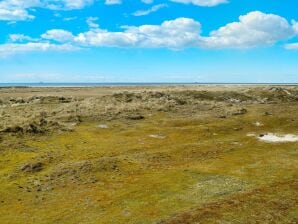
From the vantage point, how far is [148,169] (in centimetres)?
4344

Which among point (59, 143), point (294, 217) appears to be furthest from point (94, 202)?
point (59, 143)

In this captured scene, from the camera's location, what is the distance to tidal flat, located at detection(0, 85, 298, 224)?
3097cm

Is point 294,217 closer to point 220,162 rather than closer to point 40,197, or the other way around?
point 220,162

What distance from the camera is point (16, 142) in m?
55.7

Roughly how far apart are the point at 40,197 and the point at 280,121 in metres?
47.6

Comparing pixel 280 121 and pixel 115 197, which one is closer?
pixel 115 197

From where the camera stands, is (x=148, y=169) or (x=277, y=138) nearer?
(x=148, y=169)

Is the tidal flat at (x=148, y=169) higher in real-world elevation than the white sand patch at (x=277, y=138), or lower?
lower

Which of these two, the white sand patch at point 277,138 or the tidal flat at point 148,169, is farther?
the white sand patch at point 277,138

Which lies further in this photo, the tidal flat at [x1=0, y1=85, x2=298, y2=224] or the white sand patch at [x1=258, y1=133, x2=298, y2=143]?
the white sand patch at [x1=258, y1=133, x2=298, y2=143]

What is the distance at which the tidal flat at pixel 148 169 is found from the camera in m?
31.0

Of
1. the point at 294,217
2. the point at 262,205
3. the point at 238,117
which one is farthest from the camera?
the point at 238,117

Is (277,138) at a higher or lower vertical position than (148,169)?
higher

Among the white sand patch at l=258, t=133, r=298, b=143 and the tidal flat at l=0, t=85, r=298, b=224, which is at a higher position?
the white sand patch at l=258, t=133, r=298, b=143
